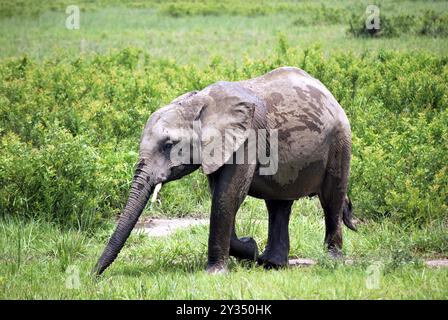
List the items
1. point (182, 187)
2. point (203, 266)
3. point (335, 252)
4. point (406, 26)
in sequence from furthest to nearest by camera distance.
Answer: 1. point (406, 26)
2. point (182, 187)
3. point (335, 252)
4. point (203, 266)

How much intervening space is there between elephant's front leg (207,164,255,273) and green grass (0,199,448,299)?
0.17 m

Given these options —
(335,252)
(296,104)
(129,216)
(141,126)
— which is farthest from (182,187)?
(129,216)

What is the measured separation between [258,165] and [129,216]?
1.18m

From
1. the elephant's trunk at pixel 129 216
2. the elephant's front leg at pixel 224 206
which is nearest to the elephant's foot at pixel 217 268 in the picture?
the elephant's front leg at pixel 224 206

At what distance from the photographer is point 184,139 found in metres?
7.49

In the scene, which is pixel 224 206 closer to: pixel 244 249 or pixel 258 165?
pixel 258 165

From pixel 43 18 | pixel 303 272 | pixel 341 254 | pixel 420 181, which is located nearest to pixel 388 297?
pixel 303 272

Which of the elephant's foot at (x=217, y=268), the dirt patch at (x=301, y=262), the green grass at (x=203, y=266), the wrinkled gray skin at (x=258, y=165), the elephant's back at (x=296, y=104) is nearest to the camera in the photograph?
the green grass at (x=203, y=266)

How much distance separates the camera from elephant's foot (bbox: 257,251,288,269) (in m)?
8.01

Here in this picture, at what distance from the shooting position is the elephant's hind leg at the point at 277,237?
8.03m

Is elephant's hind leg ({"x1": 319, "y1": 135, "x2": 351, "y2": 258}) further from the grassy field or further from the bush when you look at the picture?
the bush

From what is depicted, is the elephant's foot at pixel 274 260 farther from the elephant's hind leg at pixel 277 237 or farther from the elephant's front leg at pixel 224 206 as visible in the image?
the elephant's front leg at pixel 224 206

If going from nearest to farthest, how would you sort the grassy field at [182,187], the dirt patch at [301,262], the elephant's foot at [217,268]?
the grassy field at [182,187] < the elephant's foot at [217,268] < the dirt patch at [301,262]

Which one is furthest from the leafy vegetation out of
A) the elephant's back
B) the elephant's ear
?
the elephant's ear
